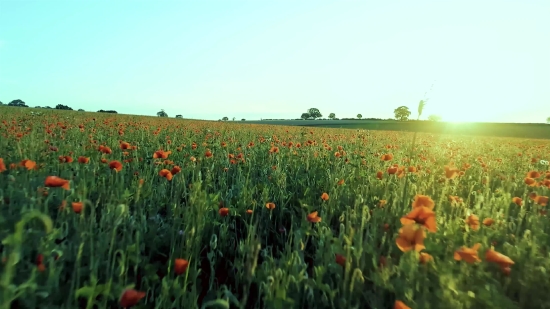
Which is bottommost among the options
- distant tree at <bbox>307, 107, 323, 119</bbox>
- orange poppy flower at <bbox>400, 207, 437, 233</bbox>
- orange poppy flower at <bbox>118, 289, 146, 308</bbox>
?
distant tree at <bbox>307, 107, 323, 119</bbox>

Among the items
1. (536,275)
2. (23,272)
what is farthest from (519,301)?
(23,272)

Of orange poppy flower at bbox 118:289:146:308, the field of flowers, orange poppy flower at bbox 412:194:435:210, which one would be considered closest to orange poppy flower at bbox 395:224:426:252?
the field of flowers

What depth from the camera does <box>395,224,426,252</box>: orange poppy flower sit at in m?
1.57

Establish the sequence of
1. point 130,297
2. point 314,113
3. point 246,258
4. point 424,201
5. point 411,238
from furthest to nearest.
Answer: point 314,113 < point 246,258 < point 424,201 < point 411,238 < point 130,297

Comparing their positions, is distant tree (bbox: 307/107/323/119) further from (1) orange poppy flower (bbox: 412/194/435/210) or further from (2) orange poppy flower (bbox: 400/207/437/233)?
(2) orange poppy flower (bbox: 400/207/437/233)

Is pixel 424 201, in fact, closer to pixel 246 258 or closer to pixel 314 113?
pixel 246 258

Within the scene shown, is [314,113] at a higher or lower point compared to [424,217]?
lower

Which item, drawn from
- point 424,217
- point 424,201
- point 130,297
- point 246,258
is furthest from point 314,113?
point 130,297

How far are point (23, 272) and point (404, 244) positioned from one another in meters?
1.65

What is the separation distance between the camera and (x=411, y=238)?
5.19 feet

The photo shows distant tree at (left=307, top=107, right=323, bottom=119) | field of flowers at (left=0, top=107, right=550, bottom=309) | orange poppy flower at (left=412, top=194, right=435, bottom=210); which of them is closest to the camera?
field of flowers at (left=0, top=107, right=550, bottom=309)

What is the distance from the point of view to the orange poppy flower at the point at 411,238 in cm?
157

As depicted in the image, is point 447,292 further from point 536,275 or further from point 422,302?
point 536,275

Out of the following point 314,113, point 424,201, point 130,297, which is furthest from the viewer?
point 314,113
